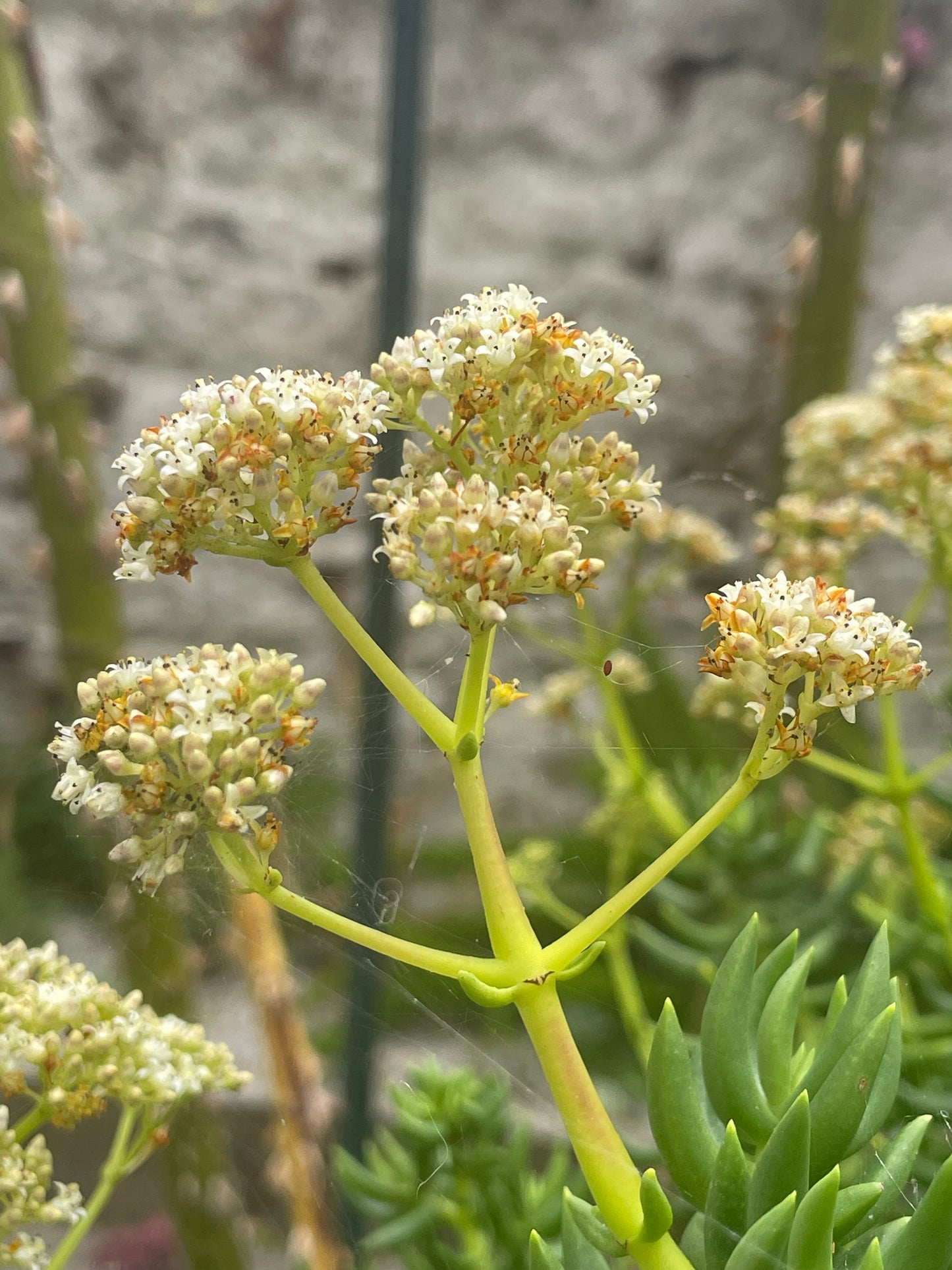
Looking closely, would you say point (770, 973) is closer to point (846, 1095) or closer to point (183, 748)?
point (846, 1095)

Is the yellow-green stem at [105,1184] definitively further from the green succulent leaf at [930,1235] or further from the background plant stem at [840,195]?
the background plant stem at [840,195]

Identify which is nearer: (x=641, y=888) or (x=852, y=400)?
(x=641, y=888)

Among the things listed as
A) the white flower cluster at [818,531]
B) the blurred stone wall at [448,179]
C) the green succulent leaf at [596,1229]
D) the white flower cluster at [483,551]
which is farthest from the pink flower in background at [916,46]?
the green succulent leaf at [596,1229]

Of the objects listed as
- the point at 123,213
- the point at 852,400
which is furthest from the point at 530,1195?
the point at 123,213

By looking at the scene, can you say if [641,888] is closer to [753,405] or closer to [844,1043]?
[844,1043]

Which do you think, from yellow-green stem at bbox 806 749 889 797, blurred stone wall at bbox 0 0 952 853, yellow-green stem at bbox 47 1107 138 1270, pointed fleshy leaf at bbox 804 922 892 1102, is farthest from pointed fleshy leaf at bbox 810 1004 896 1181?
blurred stone wall at bbox 0 0 952 853

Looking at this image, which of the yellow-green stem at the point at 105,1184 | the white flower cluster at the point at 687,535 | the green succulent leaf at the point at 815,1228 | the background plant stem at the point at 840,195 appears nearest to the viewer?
the green succulent leaf at the point at 815,1228
